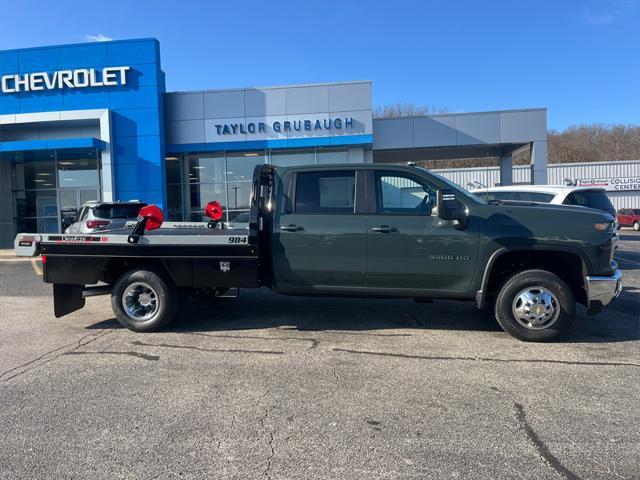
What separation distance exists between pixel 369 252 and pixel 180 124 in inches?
653

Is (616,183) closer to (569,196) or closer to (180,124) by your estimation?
(180,124)

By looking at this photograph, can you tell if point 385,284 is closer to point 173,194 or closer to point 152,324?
point 152,324

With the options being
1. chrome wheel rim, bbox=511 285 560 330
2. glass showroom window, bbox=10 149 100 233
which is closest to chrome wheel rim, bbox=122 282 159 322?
chrome wheel rim, bbox=511 285 560 330

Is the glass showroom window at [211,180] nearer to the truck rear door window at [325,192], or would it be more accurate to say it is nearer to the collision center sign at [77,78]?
the collision center sign at [77,78]

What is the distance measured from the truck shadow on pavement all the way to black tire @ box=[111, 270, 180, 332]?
0.27 meters

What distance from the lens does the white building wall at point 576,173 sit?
41.7 meters

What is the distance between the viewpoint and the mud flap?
20.5ft

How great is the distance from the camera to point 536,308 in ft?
17.5

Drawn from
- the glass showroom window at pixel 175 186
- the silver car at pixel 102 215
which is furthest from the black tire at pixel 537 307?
the glass showroom window at pixel 175 186

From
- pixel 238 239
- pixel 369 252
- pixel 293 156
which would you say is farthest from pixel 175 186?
pixel 369 252

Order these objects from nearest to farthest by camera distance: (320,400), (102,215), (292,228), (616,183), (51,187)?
1. (320,400)
2. (292,228)
3. (102,215)
4. (51,187)
5. (616,183)

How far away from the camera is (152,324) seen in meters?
5.98

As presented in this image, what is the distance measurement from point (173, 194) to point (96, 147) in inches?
140

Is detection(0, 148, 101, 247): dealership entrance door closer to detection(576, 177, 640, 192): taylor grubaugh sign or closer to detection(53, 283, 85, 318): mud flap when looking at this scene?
detection(53, 283, 85, 318): mud flap
